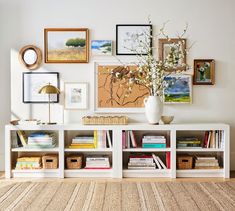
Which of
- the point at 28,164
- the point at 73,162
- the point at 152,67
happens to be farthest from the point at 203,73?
the point at 28,164

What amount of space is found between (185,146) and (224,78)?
1040mm

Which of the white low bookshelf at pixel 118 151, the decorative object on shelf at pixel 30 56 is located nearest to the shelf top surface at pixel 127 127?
the white low bookshelf at pixel 118 151

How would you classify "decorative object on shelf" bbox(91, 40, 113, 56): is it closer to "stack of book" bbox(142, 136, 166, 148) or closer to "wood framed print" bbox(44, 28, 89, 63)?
"wood framed print" bbox(44, 28, 89, 63)

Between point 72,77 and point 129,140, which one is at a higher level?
point 72,77

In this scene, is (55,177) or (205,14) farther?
(205,14)

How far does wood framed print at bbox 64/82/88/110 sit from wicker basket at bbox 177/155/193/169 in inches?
53.0

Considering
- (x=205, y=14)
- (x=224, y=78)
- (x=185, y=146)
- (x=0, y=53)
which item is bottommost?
(x=185, y=146)

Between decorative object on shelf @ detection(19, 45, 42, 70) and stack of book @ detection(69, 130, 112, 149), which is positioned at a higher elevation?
decorative object on shelf @ detection(19, 45, 42, 70)

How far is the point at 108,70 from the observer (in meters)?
4.74

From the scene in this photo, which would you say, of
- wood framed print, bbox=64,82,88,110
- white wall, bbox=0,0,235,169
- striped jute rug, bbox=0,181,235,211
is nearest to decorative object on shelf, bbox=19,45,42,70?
white wall, bbox=0,0,235,169

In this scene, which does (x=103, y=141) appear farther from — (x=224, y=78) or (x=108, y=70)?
(x=224, y=78)

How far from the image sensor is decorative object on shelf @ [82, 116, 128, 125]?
4430 millimetres

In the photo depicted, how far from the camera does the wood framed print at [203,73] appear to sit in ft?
15.5

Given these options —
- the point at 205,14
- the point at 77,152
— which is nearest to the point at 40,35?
the point at 77,152
